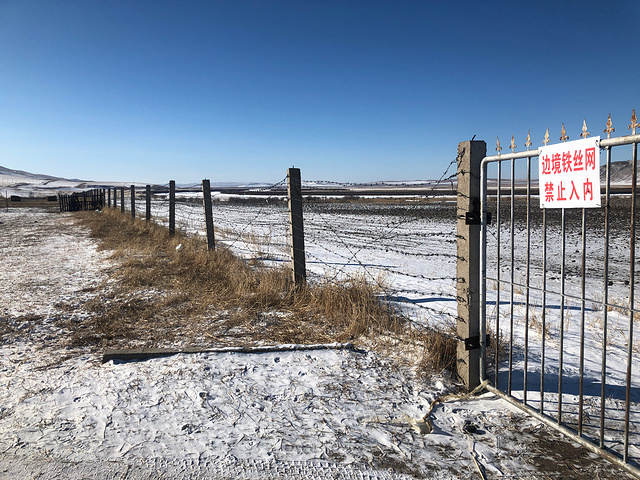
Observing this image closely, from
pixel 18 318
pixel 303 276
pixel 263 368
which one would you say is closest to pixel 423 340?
pixel 263 368

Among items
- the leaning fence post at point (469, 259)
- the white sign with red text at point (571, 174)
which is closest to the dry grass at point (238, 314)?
the leaning fence post at point (469, 259)

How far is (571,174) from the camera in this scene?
8.89ft

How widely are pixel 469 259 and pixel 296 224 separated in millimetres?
3139

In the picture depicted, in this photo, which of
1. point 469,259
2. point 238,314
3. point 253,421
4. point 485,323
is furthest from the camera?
point 238,314

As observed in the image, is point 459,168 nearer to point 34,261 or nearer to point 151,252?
point 151,252

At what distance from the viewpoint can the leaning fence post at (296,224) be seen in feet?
20.2

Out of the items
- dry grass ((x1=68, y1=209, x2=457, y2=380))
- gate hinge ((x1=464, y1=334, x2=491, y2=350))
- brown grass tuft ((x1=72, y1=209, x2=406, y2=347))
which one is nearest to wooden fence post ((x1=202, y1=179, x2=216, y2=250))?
brown grass tuft ((x1=72, y1=209, x2=406, y2=347))

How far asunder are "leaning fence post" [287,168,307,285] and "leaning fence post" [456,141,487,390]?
292 centimetres

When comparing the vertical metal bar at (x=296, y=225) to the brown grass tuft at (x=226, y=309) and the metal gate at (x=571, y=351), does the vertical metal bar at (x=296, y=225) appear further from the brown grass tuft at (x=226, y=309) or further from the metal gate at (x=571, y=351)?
the metal gate at (x=571, y=351)

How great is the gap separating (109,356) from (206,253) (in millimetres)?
4365

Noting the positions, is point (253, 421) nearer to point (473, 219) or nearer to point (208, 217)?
point (473, 219)

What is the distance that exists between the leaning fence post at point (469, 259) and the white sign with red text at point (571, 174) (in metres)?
0.54

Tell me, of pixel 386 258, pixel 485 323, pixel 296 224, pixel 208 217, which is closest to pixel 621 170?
pixel 386 258

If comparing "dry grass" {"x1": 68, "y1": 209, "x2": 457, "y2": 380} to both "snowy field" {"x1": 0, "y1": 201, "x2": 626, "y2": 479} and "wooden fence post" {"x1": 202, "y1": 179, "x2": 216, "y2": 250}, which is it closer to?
"snowy field" {"x1": 0, "y1": 201, "x2": 626, "y2": 479}
